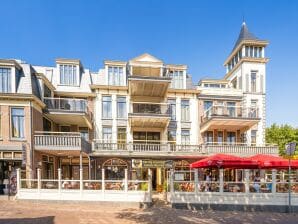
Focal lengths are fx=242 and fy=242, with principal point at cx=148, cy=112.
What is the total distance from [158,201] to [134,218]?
5494 millimetres

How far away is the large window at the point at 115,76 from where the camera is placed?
25.1 meters

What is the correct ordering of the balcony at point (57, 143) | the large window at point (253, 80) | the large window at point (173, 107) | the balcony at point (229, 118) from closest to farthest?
the balcony at point (57, 143)
the balcony at point (229, 118)
the large window at point (173, 107)
the large window at point (253, 80)

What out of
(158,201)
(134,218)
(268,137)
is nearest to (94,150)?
(158,201)

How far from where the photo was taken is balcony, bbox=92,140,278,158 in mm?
22281

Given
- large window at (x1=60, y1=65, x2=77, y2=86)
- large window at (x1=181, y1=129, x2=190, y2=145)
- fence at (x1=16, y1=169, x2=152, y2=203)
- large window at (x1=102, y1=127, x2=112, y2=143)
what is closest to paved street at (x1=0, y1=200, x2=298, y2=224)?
fence at (x1=16, y1=169, x2=152, y2=203)

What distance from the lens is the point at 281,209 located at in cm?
1472

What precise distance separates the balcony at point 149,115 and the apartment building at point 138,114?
9cm

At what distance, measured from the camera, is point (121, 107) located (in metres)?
25.1

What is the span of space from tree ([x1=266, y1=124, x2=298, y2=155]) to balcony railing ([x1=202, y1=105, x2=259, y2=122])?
87.1 ft

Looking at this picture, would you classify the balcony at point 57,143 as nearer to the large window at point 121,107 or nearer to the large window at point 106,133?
the large window at point 106,133

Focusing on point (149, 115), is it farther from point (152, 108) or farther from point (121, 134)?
point (121, 134)

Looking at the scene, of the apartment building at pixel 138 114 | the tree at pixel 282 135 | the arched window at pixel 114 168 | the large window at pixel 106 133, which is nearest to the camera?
the apartment building at pixel 138 114

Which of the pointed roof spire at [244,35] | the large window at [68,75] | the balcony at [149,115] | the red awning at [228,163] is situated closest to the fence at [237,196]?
the red awning at [228,163]

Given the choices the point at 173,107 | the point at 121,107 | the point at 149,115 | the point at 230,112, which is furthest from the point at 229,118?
the point at 121,107
